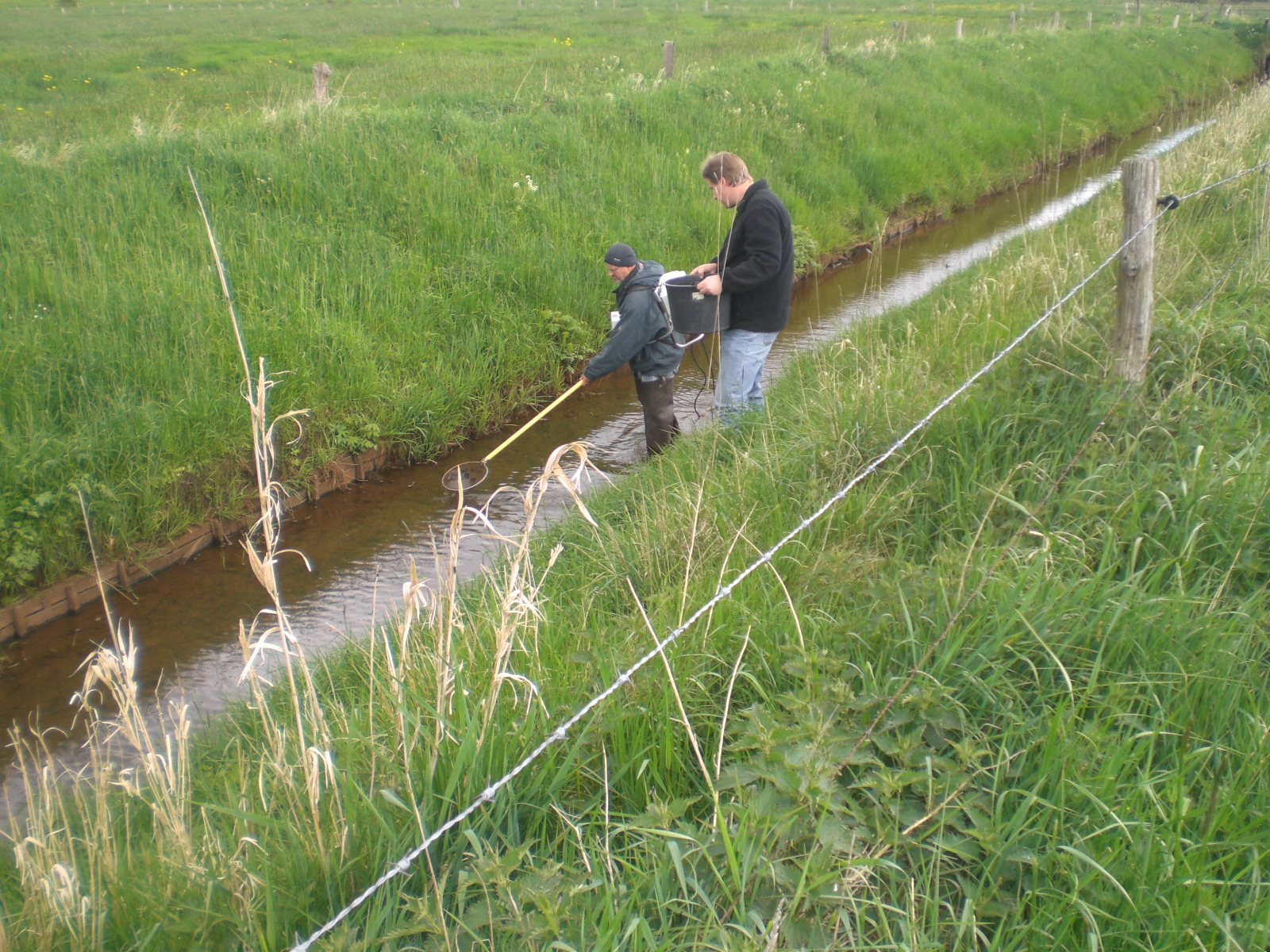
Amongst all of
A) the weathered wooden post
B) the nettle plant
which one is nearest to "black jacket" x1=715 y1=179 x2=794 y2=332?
the nettle plant

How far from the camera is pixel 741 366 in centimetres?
588

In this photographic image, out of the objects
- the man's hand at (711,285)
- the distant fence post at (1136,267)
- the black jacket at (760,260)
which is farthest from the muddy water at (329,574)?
the distant fence post at (1136,267)

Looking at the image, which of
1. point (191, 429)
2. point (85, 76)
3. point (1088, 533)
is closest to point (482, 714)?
point (1088, 533)

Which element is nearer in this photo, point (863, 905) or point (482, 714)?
point (863, 905)

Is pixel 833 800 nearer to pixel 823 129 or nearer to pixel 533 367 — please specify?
pixel 533 367

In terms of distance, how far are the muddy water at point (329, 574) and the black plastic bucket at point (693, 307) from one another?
2.37 feet

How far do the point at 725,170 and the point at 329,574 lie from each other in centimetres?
342

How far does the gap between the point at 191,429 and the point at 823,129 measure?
10.4 metres

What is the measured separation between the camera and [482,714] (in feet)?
7.39

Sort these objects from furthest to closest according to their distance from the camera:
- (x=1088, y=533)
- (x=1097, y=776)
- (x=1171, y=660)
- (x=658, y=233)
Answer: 1. (x=658, y=233)
2. (x=1088, y=533)
3. (x=1171, y=660)
4. (x=1097, y=776)

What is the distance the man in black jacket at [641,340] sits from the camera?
574 cm

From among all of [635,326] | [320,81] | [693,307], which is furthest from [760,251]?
[320,81]

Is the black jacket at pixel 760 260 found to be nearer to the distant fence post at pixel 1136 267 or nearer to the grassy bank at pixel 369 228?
the distant fence post at pixel 1136 267

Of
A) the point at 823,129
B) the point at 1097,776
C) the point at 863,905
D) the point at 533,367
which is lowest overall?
the point at 533,367
